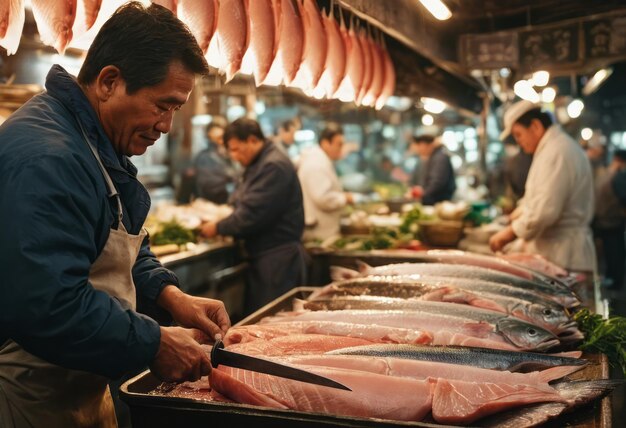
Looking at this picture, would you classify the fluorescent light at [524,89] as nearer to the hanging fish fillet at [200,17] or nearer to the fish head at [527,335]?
the fish head at [527,335]

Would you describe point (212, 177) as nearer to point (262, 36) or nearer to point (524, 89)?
point (524, 89)

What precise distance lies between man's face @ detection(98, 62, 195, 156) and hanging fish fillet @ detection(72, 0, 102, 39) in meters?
0.66

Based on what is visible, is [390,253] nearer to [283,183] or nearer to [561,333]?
[283,183]

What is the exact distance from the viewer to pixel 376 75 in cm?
618

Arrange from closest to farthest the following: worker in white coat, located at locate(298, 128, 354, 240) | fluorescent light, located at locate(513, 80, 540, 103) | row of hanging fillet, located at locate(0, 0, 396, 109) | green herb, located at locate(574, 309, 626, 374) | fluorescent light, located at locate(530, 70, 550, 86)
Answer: row of hanging fillet, located at locate(0, 0, 396, 109)
green herb, located at locate(574, 309, 626, 374)
worker in white coat, located at locate(298, 128, 354, 240)
fluorescent light, located at locate(530, 70, 550, 86)
fluorescent light, located at locate(513, 80, 540, 103)

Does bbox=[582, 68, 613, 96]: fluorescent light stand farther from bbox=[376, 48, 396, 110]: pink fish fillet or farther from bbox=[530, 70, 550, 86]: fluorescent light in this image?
bbox=[376, 48, 396, 110]: pink fish fillet

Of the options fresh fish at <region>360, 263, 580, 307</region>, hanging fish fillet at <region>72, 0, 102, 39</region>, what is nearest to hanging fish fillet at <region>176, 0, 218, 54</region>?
hanging fish fillet at <region>72, 0, 102, 39</region>

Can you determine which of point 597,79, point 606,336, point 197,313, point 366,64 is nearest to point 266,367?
point 197,313

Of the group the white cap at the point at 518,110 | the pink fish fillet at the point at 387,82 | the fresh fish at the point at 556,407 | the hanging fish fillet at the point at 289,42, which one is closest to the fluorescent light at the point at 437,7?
the hanging fish fillet at the point at 289,42

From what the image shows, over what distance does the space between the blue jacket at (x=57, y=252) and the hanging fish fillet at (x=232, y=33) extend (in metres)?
1.42

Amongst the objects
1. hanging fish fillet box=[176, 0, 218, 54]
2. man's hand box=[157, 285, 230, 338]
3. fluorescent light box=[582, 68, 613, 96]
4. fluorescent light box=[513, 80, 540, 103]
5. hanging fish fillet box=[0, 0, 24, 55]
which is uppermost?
fluorescent light box=[582, 68, 613, 96]

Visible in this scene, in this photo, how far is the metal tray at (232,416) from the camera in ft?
7.11

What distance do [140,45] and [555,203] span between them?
504cm

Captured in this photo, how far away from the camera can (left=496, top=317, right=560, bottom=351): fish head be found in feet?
10.3
